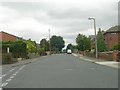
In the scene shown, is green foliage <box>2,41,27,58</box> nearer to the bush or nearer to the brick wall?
the bush

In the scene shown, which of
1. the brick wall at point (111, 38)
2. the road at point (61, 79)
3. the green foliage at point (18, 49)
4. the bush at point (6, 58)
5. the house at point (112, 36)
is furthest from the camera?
the brick wall at point (111, 38)

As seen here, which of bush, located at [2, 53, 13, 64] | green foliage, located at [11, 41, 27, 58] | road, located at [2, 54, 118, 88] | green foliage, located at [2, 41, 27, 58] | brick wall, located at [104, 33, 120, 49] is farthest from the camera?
brick wall, located at [104, 33, 120, 49]

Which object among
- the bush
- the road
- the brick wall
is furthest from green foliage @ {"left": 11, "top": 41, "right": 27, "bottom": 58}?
the brick wall

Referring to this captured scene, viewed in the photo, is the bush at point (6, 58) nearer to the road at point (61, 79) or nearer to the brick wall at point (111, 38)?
the road at point (61, 79)

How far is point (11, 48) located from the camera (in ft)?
196

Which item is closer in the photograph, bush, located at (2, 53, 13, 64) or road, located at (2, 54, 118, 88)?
road, located at (2, 54, 118, 88)

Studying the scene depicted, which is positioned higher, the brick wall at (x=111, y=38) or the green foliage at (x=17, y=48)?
the brick wall at (x=111, y=38)

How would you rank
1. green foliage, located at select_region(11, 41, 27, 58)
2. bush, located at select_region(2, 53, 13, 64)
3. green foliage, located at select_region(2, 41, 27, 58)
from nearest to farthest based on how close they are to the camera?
bush, located at select_region(2, 53, 13, 64) → green foliage, located at select_region(2, 41, 27, 58) → green foliage, located at select_region(11, 41, 27, 58)

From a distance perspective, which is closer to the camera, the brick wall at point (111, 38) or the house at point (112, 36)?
the house at point (112, 36)

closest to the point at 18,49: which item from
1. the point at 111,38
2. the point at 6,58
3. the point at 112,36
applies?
the point at 6,58

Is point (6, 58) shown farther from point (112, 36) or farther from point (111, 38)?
point (112, 36)

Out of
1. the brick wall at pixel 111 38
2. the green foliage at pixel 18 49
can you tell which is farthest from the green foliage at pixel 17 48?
the brick wall at pixel 111 38

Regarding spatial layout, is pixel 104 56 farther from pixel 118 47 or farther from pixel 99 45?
pixel 99 45

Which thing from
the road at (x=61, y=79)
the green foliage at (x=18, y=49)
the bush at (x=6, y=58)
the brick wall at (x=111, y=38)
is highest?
the brick wall at (x=111, y=38)
